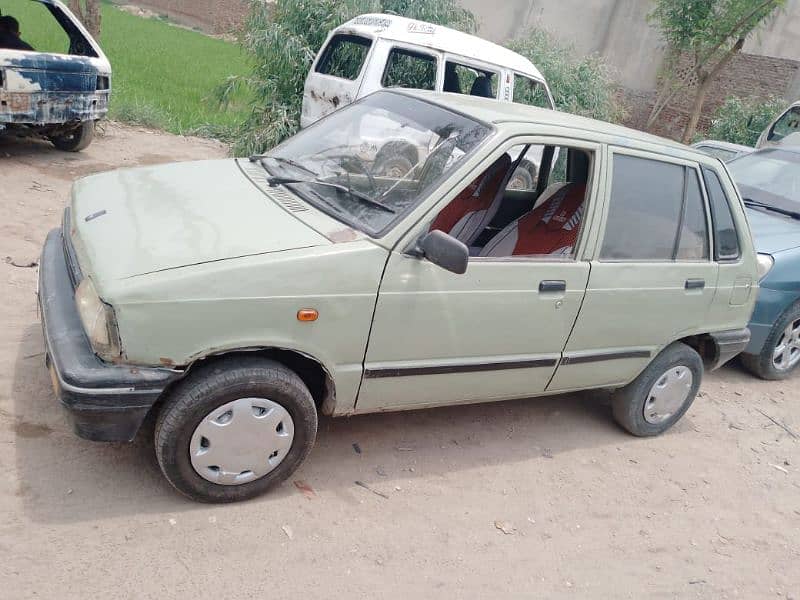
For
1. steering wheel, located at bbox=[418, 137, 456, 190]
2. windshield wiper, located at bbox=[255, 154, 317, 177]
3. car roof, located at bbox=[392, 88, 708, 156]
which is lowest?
windshield wiper, located at bbox=[255, 154, 317, 177]

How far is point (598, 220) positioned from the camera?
3797mm

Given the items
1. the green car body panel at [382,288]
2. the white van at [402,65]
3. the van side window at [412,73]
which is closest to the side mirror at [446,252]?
the green car body panel at [382,288]

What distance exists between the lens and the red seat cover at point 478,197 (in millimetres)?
4020

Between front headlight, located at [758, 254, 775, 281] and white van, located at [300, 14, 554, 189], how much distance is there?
3187mm

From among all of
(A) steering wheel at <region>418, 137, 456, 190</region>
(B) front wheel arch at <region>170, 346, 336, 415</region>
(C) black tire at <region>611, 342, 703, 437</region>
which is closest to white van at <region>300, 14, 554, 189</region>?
(C) black tire at <region>611, 342, 703, 437</region>

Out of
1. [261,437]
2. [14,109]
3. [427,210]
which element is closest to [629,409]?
[427,210]

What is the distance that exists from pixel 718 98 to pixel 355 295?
1887 cm

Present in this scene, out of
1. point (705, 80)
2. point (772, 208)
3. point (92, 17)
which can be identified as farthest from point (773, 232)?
point (705, 80)

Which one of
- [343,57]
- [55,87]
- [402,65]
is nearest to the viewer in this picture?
[55,87]

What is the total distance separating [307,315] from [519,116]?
5.20 ft

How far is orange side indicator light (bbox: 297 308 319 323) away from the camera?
301 centimetres

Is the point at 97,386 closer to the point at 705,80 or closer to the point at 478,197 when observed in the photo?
the point at 478,197

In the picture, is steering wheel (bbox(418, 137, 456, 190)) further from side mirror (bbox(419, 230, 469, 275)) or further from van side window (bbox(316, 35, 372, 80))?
van side window (bbox(316, 35, 372, 80))

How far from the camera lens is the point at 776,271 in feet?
18.3
